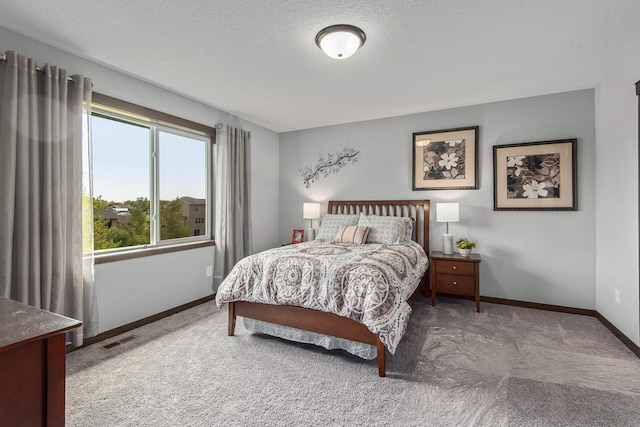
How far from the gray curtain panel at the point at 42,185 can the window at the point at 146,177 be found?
0.34m

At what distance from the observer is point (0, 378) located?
33.2 inches

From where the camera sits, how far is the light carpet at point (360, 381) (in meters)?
1.80

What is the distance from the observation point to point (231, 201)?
417cm

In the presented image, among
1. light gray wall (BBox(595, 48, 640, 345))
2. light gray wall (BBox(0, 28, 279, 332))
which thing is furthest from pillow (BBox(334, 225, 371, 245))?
light gray wall (BBox(595, 48, 640, 345))

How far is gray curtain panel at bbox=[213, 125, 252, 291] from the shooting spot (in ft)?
13.3

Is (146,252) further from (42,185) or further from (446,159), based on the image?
(446,159)

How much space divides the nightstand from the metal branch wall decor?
6.40 feet

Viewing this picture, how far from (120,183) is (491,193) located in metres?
4.25

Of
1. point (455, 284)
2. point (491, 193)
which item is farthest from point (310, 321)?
point (491, 193)

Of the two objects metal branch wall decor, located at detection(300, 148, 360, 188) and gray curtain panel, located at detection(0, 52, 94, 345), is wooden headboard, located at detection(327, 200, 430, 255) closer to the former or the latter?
metal branch wall decor, located at detection(300, 148, 360, 188)

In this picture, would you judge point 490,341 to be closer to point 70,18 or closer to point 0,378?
point 0,378

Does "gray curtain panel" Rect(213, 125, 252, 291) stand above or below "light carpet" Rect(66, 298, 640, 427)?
above

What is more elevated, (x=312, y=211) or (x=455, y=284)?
(x=312, y=211)

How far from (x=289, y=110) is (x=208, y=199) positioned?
1.61 m
